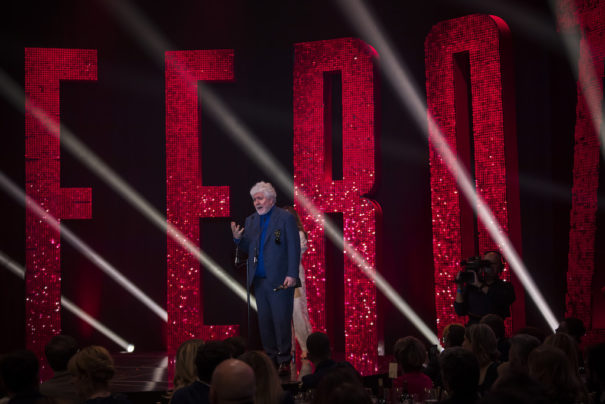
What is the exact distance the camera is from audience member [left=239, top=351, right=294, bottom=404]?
10.3ft

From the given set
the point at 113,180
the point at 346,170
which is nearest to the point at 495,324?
the point at 346,170

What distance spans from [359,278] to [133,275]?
2741 millimetres

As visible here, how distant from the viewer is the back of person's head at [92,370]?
10.8 feet

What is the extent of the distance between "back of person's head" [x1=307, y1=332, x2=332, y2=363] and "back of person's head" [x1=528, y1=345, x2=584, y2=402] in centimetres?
132

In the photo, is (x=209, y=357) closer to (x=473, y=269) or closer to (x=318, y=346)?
(x=318, y=346)

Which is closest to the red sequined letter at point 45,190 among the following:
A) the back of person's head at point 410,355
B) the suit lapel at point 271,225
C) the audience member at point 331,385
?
the suit lapel at point 271,225

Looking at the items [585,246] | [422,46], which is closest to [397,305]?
[585,246]

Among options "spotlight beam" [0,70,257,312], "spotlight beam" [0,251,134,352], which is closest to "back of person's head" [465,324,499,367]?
"spotlight beam" [0,70,257,312]

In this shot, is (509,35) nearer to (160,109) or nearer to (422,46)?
(422,46)

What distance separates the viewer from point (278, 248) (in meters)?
6.04

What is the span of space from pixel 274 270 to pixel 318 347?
1.81 m

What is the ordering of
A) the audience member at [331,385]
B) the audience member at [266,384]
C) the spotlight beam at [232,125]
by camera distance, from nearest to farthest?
the audience member at [331,385] < the audience member at [266,384] < the spotlight beam at [232,125]

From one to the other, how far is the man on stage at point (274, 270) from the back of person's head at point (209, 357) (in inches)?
A: 101

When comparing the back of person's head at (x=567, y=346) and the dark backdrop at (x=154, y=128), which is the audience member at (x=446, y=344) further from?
the dark backdrop at (x=154, y=128)
